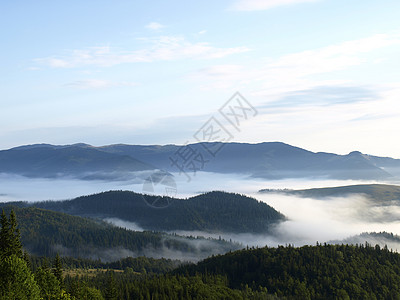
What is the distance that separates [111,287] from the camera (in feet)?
494

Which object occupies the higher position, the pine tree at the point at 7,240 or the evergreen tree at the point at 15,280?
the pine tree at the point at 7,240

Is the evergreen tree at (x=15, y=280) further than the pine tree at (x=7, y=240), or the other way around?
the pine tree at (x=7, y=240)

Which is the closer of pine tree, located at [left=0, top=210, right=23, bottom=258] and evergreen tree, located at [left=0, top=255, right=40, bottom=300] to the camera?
evergreen tree, located at [left=0, top=255, right=40, bottom=300]

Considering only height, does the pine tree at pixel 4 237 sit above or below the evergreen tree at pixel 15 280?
above

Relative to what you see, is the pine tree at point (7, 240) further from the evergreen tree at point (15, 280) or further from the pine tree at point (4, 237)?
the evergreen tree at point (15, 280)

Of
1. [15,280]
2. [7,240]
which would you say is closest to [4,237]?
[7,240]

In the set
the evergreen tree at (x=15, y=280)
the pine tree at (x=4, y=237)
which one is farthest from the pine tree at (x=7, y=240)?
the evergreen tree at (x=15, y=280)

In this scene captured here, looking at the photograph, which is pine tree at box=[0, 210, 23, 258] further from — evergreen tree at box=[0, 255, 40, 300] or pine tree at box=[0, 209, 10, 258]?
evergreen tree at box=[0, 255, 40, 300]

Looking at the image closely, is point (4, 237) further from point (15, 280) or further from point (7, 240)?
point (15, 280)

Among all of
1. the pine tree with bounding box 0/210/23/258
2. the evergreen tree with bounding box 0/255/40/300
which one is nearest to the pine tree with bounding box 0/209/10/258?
the pine tree with bounding box 0/210/23/258

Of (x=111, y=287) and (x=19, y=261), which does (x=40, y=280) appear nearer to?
(x=19, y=261)

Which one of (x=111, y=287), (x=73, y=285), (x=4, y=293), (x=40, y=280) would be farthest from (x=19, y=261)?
(x=111, y=287)

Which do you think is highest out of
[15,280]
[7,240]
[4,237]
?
[4,237]

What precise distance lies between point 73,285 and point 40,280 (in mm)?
19216
